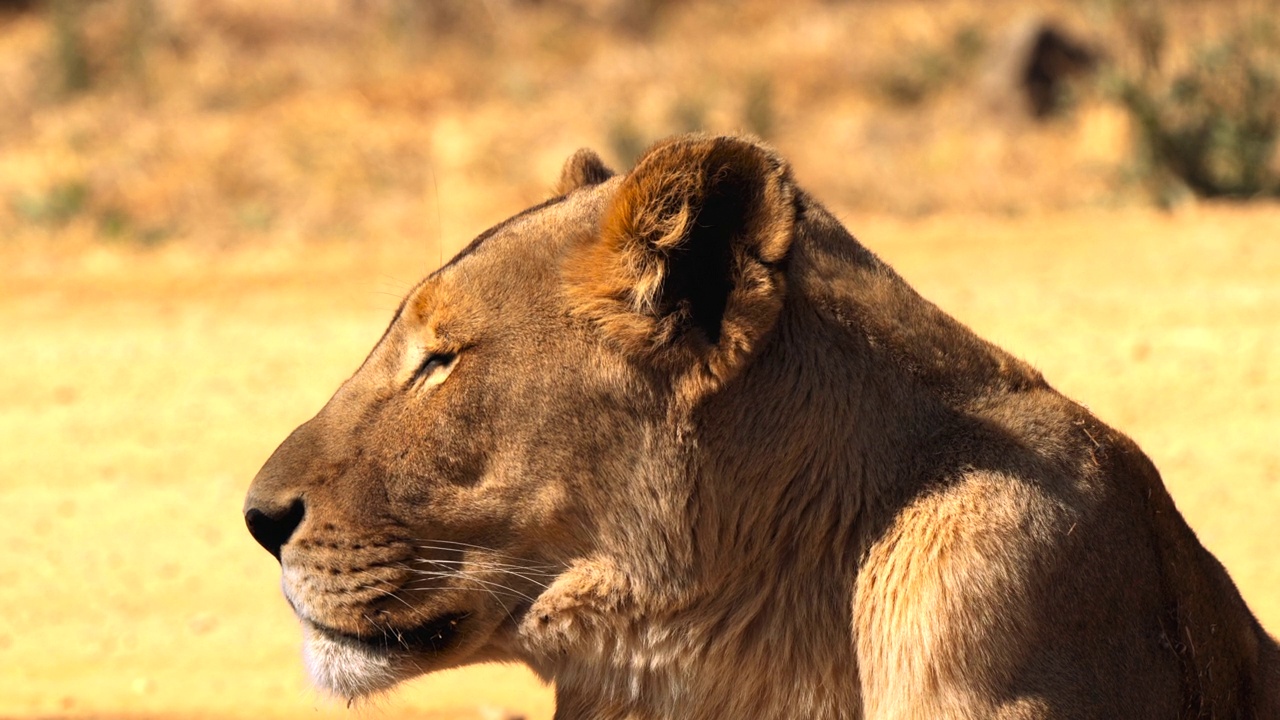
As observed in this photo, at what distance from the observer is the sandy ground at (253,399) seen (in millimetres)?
5934

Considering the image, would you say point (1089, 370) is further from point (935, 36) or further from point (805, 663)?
point (935, 36)

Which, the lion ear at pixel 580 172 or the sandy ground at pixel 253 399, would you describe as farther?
the sandy ground at pixel 253 399

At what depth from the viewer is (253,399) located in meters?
9.41

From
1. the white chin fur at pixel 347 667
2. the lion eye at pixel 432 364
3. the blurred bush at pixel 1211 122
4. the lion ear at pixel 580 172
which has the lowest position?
the white chin fur at pixel 347 667

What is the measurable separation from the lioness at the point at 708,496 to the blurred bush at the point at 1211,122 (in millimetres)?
11181

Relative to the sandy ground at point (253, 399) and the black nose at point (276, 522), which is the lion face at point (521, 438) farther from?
the sandy ground at point (253, 399)

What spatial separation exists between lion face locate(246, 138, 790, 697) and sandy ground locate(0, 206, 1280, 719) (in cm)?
54

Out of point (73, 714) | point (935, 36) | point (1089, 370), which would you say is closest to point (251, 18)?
point (935, 36)

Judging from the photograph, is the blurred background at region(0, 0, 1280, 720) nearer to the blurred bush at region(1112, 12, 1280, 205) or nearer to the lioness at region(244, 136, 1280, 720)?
the blurred bush at region(1112, 12, 1280, 205)

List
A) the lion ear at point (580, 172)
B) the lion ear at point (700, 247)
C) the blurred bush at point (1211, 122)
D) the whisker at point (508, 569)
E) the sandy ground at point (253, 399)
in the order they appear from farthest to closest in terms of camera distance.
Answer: the blurred bush at point (1211, 122) → the sandy ground at point (253, 399) → the lion ear at point (580, 172) → the whisker at point (508, 569) → the lion ear at point (700, 247)

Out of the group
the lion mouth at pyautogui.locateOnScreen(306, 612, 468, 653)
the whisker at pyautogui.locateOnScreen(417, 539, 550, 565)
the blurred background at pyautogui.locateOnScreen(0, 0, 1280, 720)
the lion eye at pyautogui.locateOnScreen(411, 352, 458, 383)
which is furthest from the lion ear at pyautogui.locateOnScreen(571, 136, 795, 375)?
the blurred background at pyautogui.locateOnScreen(0, 0, 1280, 720)

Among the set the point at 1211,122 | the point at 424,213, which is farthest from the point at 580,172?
the point at 1211,122

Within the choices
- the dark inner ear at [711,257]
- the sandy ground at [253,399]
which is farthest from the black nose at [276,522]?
the dark inner ear at [711,257]

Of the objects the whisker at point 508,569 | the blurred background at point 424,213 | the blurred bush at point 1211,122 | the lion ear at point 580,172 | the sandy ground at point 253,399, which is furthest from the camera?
the blurred bush at point 1211,122
